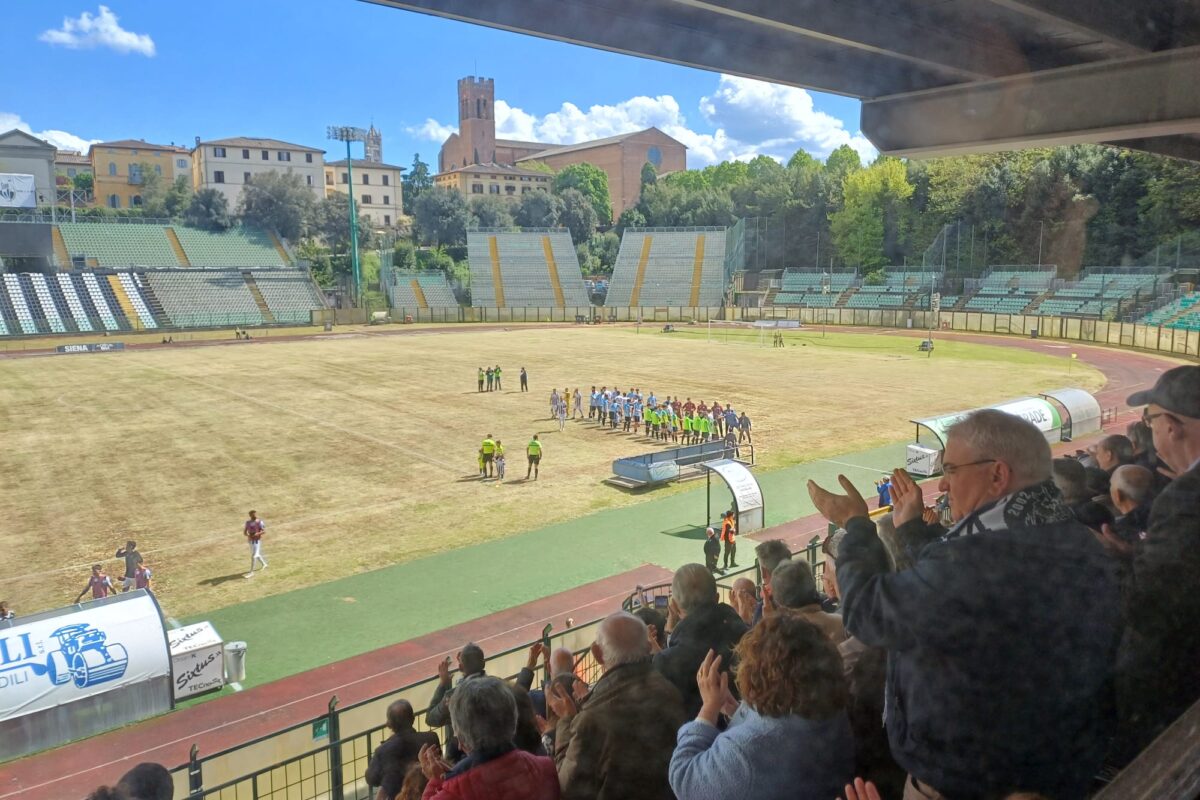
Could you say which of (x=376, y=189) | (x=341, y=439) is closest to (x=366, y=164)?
(x=376, y=189)

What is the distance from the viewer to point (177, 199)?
66.8m

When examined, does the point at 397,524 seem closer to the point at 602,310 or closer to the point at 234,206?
the point at 602,310

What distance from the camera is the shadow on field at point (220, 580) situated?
12.6m

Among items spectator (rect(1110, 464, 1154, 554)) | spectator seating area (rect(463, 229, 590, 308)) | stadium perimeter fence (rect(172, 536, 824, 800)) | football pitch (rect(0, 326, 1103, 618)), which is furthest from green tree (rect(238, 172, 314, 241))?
spectator (rect(1110, 464, 1154, 554))

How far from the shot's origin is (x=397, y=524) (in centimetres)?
1521

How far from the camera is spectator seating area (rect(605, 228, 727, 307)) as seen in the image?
6938 cm

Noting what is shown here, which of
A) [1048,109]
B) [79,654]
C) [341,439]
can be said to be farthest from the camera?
[341,439]

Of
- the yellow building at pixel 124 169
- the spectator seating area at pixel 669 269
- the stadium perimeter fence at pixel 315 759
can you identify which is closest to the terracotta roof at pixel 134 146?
the yellow building at pixel 124 169

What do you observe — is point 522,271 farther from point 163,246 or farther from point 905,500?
point 905,500

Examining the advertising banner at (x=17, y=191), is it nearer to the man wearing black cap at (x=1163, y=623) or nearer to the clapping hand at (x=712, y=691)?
the clapping hand at (x=712, y=691)

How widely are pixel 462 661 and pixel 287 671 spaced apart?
19.0 feet

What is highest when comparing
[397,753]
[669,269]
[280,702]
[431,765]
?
[669,269]

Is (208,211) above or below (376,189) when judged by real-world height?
below

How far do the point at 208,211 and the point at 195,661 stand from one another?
212 feet
